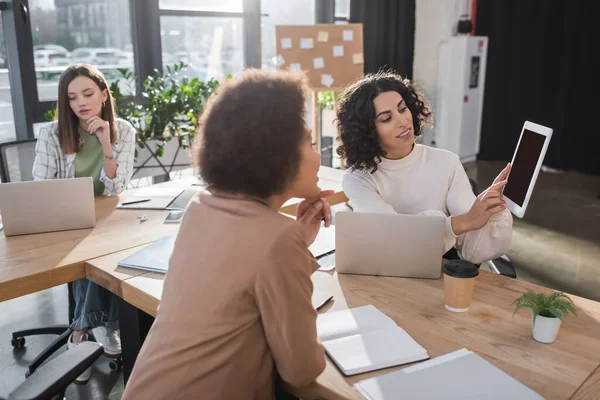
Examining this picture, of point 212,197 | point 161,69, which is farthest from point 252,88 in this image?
point 161,69

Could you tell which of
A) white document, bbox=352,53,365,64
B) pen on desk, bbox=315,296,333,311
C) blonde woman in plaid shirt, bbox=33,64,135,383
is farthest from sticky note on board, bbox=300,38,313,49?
pen on desk, bbox=315,296,333,311

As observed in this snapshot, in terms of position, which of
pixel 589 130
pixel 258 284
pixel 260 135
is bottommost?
pixel 589 130

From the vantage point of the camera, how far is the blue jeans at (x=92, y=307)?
2.29 metres

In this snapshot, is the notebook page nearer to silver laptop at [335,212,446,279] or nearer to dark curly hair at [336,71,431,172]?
silver laptop at [335,212,446,279]

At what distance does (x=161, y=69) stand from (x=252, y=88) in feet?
12.9

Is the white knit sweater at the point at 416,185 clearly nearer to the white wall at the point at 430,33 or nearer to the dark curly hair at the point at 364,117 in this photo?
the dark curly hair at the point at 364,117

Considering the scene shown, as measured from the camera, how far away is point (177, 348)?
3.29 feet

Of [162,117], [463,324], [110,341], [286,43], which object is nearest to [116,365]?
[110,341]

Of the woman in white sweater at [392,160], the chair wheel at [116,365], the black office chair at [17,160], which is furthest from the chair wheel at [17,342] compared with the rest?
the woman in white sweater at [392,160]

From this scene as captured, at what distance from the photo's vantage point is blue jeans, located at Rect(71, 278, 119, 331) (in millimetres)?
2289

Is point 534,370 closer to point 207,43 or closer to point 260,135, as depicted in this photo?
point 260,135

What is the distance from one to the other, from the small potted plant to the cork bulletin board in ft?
12.5

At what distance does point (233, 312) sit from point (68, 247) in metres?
1.10

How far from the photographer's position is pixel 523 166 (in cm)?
159
